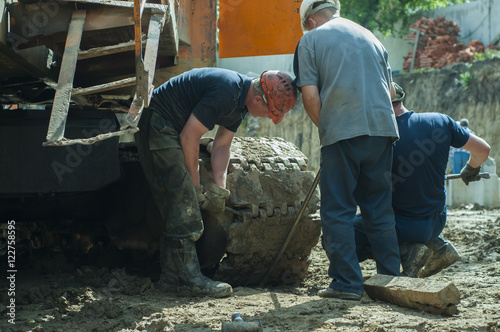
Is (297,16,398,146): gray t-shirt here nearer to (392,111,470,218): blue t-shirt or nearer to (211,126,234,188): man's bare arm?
(392,111,470,218): blue t-shirt

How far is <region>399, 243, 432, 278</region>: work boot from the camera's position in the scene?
4250mm

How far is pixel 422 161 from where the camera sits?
14.0ft

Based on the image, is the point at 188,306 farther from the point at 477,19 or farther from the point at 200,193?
the point at 477,19

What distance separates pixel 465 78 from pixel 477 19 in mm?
4784

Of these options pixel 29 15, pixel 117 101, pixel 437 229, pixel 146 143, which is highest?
pixel 29 15

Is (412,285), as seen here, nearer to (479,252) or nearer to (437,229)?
(437,229)

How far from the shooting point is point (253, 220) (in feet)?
13.9

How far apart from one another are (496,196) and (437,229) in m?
7.10

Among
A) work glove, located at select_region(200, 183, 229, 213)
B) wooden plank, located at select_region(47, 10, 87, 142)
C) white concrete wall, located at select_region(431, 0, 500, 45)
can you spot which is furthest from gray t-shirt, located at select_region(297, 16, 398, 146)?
white concrete wall, located at select_region(431, 0, 500, 45)

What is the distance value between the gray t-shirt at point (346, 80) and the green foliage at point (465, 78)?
13933 millimetres

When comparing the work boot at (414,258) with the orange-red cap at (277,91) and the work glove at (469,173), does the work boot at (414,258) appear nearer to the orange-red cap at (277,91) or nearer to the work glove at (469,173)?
the work glove at (469,173)

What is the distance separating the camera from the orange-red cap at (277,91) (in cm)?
391

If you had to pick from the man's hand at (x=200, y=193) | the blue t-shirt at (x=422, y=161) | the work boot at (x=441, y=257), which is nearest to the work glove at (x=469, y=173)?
the blue t-shirt at (x=422, y=161)

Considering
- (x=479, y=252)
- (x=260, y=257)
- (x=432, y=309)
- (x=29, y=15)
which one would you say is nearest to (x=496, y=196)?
Result: (x=479, y=252)
